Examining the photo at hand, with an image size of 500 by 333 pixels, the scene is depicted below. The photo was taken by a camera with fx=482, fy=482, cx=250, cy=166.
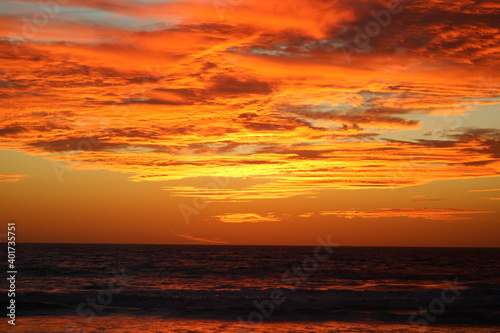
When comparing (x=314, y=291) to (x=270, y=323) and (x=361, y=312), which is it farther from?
(x=270, y=323)

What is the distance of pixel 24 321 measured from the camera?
901 inches

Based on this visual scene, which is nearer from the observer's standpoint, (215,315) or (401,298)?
(215,315)

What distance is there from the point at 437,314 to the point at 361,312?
4.13 metres

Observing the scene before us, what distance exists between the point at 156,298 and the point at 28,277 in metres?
17.9

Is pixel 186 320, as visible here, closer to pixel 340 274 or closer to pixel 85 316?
pixel 85 316

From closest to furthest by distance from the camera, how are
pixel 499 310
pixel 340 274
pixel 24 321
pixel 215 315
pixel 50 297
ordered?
pixel 24 321 < pixel 215 315 < pixel 499 310 < pixel 50 297 < pixel 340 274

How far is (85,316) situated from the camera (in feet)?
80.6

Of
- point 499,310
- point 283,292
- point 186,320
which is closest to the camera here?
point 186,320

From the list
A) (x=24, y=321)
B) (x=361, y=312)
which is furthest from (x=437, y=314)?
(x=24, y=321)

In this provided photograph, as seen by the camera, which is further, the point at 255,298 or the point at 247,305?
the point at 255,298

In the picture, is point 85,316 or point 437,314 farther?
point 437,314

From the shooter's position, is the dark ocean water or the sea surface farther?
the dark ocean water

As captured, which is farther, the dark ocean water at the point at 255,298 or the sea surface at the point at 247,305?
the dark ocean water at the point at 255,298

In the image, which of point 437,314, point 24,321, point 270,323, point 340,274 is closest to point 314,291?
point 437,314
